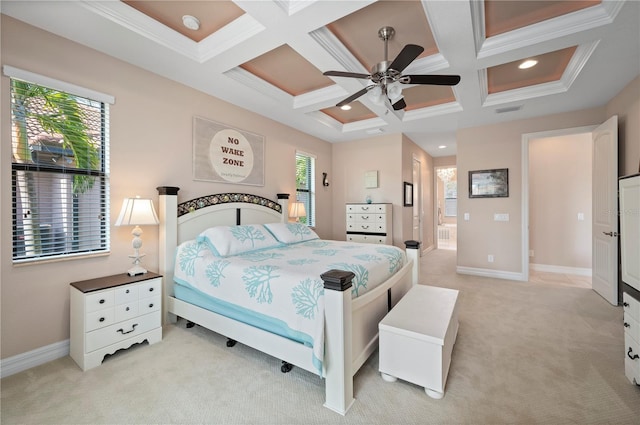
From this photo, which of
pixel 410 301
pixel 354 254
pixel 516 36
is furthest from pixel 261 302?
pixel 516 36

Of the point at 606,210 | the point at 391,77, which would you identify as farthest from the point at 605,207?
the point at 391,77

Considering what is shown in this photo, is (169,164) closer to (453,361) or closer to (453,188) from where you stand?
(453,361)

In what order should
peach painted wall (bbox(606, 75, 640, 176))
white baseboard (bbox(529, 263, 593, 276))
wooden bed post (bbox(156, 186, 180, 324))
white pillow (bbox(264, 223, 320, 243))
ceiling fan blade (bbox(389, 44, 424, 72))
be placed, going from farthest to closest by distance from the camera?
white baseboard (bbox(529, 263, 593, 276)) < white pillow (bbox(264, 223, 320, 243)) < peach painted wall (bbox(606, 75, 640, 176)) < wooden bed post (bbox(156, 186, 180, 324)) < ceiling fan blade (bbox(389, 44, 424, 72))

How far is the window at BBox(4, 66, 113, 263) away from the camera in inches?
81.0

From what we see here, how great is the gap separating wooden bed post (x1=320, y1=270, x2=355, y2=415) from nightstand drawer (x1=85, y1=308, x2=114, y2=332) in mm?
1836

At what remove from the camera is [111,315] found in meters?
2.16

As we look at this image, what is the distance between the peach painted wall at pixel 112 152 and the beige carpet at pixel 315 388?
1.45 feet

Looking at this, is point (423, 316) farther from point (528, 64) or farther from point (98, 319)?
point (528, 64)

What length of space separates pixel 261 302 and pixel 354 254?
1.11m

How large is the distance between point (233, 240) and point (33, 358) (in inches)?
69.2

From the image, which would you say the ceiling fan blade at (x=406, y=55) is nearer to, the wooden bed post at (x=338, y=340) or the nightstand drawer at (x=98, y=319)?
the wooden bed post at (x=338, y=340)

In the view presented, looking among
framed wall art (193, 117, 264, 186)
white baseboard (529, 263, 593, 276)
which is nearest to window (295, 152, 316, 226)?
framed wall art (193, 117, 264, 186)

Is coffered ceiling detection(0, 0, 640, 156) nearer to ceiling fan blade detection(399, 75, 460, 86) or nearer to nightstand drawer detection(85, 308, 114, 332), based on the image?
ceiling fan blade detection(399, 75, 460, 86)

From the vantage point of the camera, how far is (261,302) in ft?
6.50
